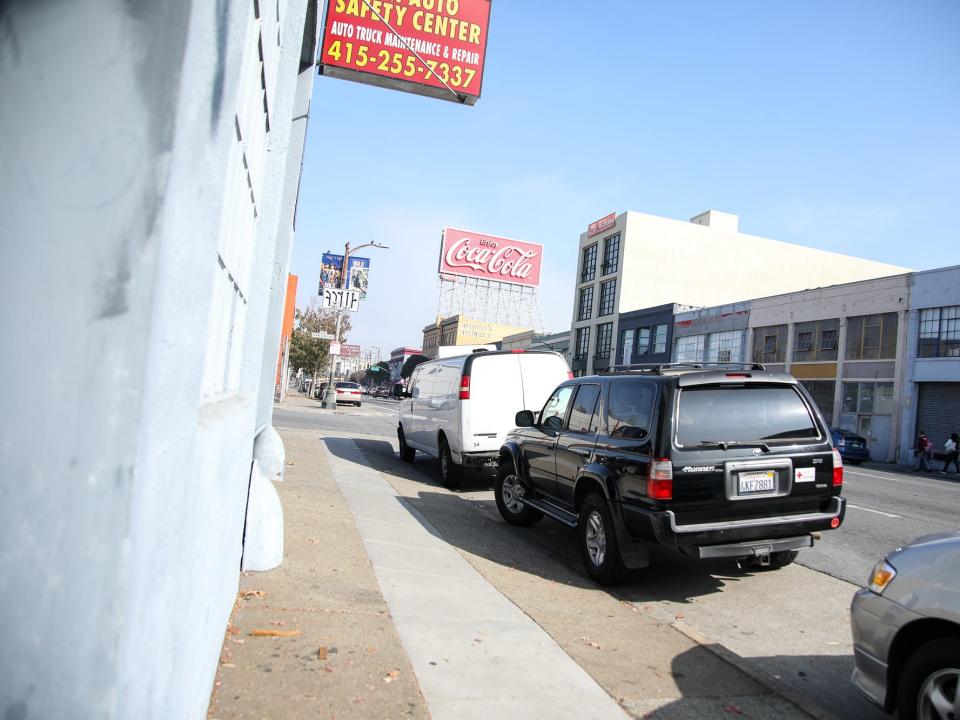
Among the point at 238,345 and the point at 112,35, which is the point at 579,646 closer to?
the point at 238,345

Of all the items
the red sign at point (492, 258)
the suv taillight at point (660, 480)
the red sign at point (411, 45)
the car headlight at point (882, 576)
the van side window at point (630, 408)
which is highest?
the red sign at point (492, 258)

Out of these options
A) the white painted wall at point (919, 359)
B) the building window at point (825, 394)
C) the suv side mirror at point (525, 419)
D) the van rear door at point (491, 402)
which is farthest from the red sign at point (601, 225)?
the suv side mirror at point (525, 419)

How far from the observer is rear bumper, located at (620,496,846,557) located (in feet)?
18.4

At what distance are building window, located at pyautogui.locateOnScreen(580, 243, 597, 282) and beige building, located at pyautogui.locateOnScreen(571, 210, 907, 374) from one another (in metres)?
0.09

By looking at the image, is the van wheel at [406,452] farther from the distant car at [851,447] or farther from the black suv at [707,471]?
→ the distant car at [851,447]

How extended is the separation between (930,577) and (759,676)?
1346 millimetres

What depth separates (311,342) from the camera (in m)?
58.8

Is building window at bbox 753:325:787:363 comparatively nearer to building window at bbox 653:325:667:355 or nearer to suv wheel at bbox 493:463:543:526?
building window at bbox 653:325:667:355

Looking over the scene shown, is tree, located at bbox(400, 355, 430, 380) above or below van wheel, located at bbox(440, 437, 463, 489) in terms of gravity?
above

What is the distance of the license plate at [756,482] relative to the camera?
573cm

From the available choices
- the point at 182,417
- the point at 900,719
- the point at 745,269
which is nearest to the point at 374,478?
the point at 900,719

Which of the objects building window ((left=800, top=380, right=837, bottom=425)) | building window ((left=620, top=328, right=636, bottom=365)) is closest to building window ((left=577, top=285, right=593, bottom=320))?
building window ((left=620, top=328, right=636, bottom=365))

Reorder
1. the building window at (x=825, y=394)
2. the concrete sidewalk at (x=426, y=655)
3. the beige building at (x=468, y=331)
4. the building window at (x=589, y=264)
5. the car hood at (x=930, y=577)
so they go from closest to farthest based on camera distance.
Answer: the car hood at (x=930, y=577)
the concrete sidewalk at (x=426, y=655)
the building window at (x=825, y=394)
the building window at (x=589, y=264)
the beige building at (x=468, y=331)

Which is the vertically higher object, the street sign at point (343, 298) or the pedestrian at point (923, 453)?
the street sign at point (343, 298)
